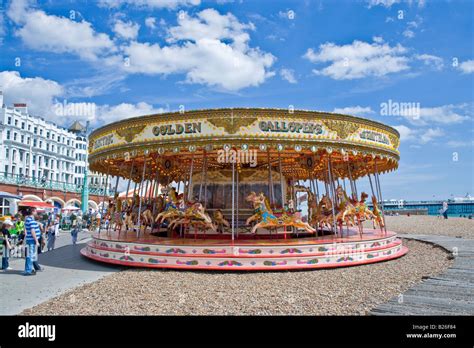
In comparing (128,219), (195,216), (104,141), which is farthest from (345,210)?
(104,141)

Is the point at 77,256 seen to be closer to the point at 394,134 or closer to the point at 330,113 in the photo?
the point at 330,113

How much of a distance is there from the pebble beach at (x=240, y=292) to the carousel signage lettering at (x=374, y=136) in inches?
175

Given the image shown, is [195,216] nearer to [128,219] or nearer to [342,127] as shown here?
[128,219]

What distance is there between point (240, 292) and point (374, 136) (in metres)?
8.12

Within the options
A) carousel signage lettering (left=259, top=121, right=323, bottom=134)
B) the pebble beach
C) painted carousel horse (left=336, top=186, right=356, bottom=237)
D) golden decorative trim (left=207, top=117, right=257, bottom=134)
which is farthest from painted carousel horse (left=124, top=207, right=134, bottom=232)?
painted carousel horse (left=336, top=186, right=356, bottom=237)

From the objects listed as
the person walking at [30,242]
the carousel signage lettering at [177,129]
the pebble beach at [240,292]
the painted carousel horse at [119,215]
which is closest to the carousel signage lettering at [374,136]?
the pebble beach at [240,292]

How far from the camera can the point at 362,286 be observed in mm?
8008

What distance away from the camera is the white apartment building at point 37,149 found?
55.4m

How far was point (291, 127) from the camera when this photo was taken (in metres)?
11.1

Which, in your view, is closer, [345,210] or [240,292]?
[240,292]

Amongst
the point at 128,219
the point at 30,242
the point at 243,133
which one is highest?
the point at 243,133

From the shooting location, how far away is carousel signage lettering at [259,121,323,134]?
10945 millimetres

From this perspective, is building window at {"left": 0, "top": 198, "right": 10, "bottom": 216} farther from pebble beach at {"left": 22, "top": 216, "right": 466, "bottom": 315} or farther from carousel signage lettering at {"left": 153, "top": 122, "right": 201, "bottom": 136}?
pebble beach at {"left": 22, "top": 216, "right": 466, "bottom": 315}
